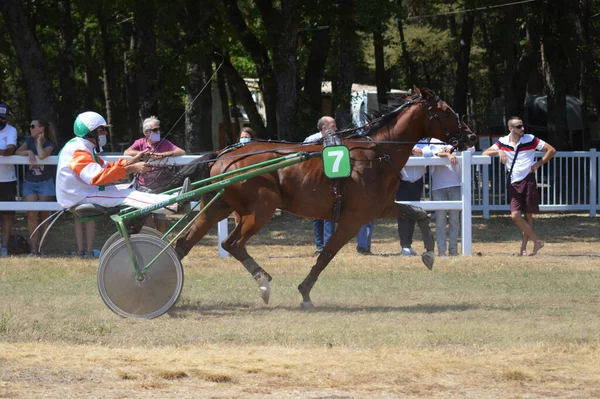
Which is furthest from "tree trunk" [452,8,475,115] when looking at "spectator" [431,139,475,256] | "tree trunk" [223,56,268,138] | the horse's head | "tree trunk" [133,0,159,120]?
the horse's head

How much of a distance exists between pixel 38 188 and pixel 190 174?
199 inches

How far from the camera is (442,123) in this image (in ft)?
36.9

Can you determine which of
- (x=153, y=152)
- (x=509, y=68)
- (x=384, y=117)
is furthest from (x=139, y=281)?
(x=509, y=68)

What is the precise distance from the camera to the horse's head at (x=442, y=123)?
36.8 ft

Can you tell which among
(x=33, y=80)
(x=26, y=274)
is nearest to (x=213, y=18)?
(x=33, y=80)

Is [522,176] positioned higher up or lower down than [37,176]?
lower down

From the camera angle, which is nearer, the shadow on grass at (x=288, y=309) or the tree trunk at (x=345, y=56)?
the shadow on grass at (x=288, y=309)

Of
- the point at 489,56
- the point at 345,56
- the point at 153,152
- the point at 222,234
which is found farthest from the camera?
the point at 489,56

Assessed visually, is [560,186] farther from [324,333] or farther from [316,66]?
[324,333]

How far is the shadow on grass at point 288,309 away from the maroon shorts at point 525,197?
16.9 feet

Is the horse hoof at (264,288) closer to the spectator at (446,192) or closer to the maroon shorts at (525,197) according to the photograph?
the spectator at (446,192)

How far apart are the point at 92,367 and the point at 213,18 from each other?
54.0ft

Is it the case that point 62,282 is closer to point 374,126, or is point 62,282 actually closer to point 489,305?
point 374,126

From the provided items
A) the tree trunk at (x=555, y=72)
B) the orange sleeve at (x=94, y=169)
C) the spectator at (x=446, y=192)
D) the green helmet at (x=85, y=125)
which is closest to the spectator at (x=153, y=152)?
the green helmet at (x=85, y=125)
